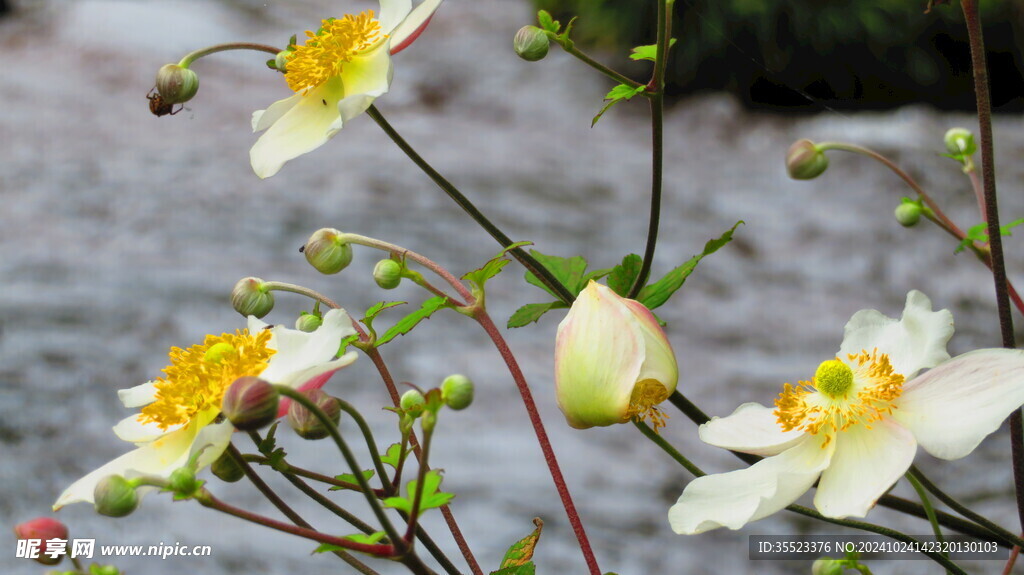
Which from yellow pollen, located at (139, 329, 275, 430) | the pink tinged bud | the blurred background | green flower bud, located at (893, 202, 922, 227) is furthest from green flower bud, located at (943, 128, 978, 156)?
the blurred background

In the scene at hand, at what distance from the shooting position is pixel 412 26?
15.8 inches

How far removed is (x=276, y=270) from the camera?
2.01 meters

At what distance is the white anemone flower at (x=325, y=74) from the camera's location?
407 mm

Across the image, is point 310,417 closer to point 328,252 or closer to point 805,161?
point 328,252

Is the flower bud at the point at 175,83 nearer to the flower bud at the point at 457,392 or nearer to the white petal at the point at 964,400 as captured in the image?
the flower bud at the point at 457,392

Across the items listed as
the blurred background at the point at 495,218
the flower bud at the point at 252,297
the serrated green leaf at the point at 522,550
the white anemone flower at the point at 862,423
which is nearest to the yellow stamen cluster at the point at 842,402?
the white anemone flower at the point at 862,423

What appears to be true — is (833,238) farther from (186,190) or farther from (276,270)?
(186,190)

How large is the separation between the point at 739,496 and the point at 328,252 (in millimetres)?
178

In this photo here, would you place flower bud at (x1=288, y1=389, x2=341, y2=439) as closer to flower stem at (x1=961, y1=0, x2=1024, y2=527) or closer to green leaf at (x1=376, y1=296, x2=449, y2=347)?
green leaf at (x1=376, y1=296, x2=449, y2=347)

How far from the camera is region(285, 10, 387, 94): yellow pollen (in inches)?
16.2

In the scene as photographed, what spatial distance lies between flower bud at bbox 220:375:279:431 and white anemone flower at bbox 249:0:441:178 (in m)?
0.18

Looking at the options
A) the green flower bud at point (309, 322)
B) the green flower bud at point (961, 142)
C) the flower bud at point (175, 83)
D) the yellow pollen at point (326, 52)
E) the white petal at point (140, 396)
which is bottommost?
the white petal at point (140, 396)

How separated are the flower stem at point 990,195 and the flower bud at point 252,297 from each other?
0.91 feet

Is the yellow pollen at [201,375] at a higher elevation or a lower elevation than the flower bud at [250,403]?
higher
